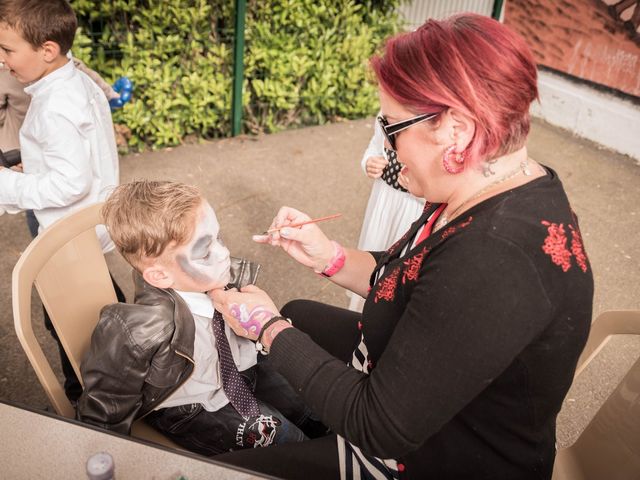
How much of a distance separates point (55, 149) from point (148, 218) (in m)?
0.77

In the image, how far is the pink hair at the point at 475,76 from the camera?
1.25 meters

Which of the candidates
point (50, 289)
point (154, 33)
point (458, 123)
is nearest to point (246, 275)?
point (50, 289)

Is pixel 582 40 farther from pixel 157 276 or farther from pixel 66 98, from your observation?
pixel 157 276

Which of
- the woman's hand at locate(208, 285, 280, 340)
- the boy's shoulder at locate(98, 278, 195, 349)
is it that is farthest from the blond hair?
the woman's hand at locate(208, 285, 280, 340)

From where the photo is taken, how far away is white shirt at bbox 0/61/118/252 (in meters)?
2.12

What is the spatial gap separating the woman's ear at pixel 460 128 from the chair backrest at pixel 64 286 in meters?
1.21

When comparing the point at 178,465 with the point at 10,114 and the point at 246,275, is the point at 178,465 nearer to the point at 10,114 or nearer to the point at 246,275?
the point at 246,275

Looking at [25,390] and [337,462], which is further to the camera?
[25,390]

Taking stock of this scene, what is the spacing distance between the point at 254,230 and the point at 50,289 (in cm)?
237

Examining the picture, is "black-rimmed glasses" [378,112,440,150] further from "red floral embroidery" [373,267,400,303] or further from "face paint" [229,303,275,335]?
"face paint" [229,303,275,335]

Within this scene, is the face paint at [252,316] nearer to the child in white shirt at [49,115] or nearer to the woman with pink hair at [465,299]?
the woman with pink hair at [465,299]

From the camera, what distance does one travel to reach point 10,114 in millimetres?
2619

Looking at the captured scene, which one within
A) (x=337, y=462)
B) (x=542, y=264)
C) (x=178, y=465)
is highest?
(x=542, y=264)

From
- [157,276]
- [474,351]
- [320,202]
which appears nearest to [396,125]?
[474,351]
